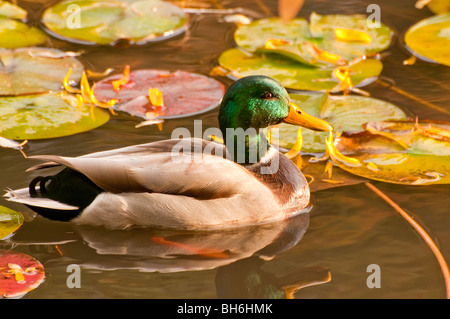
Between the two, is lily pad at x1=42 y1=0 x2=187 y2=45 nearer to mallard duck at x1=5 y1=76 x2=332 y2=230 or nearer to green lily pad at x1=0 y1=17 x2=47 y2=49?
green lily pad at x1=0 y1=17 x2=47 y2=49

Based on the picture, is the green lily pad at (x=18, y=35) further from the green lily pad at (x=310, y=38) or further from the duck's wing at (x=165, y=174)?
the duck's wing at (x=165, y=174)

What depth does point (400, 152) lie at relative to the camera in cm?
564

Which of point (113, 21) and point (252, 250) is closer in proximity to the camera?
point (252, 250)

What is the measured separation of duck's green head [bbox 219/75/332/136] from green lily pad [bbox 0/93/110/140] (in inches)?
58.0

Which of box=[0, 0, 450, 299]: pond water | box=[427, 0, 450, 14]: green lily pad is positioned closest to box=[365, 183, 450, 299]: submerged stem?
box=[0, 0, 450, 299]: pond water

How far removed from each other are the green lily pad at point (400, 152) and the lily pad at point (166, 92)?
1.36m

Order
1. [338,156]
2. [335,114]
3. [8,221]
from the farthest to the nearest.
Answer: [335,114], [338,156], [8,221]

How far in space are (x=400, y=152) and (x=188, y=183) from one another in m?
1.69

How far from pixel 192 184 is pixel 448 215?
1718mm

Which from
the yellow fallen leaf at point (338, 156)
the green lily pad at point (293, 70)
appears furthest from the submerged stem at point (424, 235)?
the green lily pad at point (293, 70)

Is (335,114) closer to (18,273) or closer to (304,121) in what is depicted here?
(304,121)

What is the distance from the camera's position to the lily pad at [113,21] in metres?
7.79

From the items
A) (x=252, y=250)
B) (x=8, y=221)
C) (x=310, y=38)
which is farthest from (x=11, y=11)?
(x=252, y=250)

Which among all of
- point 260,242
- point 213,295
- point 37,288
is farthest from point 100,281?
point 260,242
